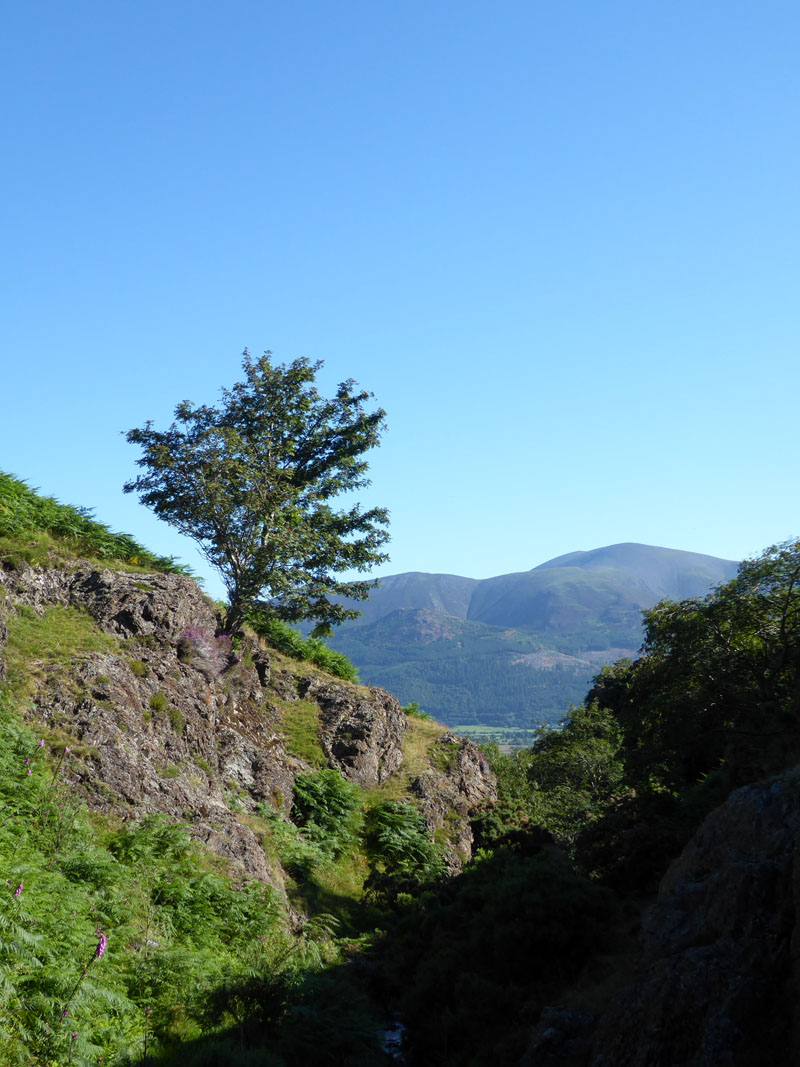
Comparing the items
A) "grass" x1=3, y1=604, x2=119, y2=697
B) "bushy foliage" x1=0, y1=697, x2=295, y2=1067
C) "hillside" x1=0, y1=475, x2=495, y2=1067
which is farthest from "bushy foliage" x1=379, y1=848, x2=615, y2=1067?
"grass" x1=3, y1=604, x2=119, y2=697

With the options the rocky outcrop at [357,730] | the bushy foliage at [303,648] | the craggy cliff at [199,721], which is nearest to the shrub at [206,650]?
the craggy cliff at [199,721]

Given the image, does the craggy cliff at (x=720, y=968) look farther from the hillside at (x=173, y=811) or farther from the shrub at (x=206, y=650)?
the shrub at (x=206, y=650)

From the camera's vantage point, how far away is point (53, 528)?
22.7m

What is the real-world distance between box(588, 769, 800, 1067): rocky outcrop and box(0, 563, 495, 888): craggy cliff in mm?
9848

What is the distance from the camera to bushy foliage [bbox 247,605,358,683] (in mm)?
31750

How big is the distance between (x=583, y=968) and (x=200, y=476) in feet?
63.3

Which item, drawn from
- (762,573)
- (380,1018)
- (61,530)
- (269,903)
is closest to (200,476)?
(61,530)

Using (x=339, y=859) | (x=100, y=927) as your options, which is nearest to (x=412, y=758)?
(x=339, y=859)

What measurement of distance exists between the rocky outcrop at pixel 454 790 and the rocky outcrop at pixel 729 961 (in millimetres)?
15080

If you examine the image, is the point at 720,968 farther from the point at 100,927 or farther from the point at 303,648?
the point at 303,648

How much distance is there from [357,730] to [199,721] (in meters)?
8.40

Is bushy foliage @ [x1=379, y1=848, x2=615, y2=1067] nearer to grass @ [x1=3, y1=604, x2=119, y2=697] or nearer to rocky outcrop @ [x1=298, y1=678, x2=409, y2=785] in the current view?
grass @ [x1=3, y1=604, x2=119, y2=697]

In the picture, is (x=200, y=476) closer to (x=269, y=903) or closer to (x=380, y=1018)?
(x=269, y=903)

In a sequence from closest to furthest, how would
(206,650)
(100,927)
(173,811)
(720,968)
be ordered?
(720,968)
(100,927)
(173,811)
(206,650)
